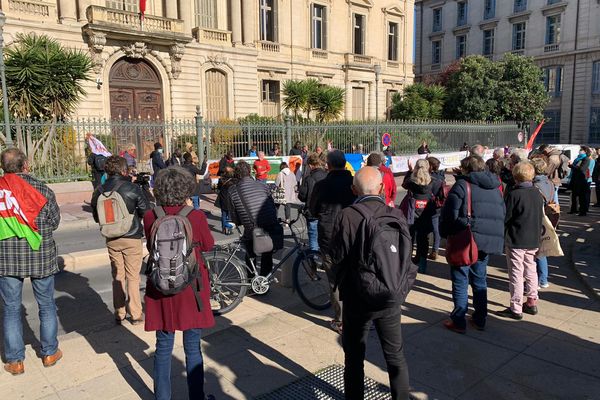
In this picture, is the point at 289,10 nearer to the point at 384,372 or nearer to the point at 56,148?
the point at 56,148

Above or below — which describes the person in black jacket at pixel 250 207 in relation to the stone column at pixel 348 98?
below

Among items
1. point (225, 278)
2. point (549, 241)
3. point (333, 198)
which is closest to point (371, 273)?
point (333, 198)

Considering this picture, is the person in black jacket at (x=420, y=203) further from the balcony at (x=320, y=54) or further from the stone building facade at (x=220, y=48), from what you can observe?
the balcony at (x=320, y=54)

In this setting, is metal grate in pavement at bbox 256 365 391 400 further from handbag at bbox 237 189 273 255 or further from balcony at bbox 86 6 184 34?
balcony at bbox 86 6 184 34

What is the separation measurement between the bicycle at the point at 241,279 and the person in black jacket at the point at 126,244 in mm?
781

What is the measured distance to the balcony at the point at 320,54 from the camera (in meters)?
33.1

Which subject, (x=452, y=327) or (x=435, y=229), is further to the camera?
(x=435, y=229)

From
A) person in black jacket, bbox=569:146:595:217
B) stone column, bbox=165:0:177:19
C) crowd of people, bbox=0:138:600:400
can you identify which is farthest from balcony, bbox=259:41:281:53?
crowd of people, bbox=0:138:600:400

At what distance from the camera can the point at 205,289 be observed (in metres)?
3.40

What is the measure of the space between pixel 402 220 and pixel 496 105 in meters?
34.8

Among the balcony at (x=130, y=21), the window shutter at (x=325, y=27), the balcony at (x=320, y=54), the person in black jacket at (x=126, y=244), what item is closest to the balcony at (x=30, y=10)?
the balcony at (x=130, y=21)

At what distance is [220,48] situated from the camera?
26984 millimetres

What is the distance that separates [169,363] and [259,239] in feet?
7.49

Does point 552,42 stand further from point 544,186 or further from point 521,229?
point 521,229
